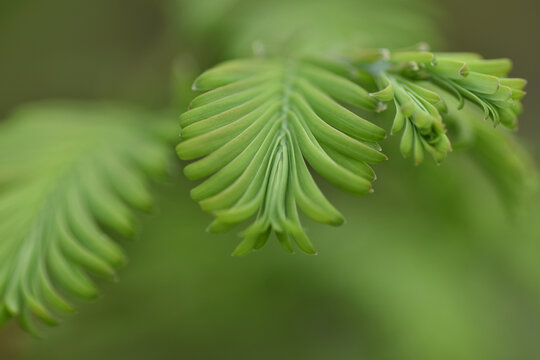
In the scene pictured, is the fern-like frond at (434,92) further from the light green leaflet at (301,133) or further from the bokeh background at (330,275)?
the bokeh background at (330,275)

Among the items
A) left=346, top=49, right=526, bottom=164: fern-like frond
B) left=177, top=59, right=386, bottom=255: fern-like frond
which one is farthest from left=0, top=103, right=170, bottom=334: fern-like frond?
left=346, top=49, right=526, bottom=164: fern-like frond

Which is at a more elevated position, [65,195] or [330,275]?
[65,195]

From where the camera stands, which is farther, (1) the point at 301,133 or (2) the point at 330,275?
(2) the point at 330,275

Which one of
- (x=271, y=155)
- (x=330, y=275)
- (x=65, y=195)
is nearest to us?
(x=271, y=155)

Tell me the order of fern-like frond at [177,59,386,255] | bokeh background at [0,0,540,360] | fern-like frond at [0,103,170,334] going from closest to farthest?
fern-like frond at [177,59,386,255] < fern-like frond at [0,103,170,334] < bokeh background at [0,0,540,360]

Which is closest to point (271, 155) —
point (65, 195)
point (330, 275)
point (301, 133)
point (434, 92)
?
point (301, 133)

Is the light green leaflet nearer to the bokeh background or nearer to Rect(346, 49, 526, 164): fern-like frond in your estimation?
Rect(346, 49, 526, 164): fern-like frond

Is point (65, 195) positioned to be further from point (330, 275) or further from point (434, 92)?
point (330, 275)
